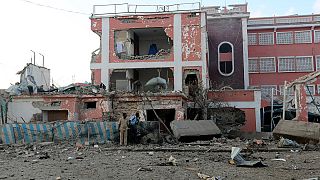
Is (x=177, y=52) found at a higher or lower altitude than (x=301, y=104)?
higher

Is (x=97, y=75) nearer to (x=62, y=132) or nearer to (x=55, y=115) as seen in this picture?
(x=55, y=115)

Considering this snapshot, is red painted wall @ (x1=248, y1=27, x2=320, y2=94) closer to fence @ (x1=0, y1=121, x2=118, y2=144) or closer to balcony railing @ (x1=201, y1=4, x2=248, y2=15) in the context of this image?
balcony railing @ (x1=201, y1=4, x2=248, y2=15)

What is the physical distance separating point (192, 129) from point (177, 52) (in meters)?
12.9

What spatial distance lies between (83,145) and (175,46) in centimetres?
1639

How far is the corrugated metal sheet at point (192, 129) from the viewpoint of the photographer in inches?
798

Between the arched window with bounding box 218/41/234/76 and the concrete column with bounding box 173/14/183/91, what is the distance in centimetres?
927

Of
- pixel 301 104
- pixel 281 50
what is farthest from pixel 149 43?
pixel 301 104

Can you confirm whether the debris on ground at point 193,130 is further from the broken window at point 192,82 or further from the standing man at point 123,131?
the broken window at point 192,82

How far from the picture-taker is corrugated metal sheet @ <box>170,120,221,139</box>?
66.5 feet

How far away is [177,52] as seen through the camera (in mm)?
32312

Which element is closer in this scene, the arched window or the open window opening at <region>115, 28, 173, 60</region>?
the open window opening at <region>115, 28, 173, 60</region>

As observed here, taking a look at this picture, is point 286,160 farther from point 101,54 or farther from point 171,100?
point 101,54

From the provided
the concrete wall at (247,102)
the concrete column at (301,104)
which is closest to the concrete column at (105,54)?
the concrete wall at (247,102)

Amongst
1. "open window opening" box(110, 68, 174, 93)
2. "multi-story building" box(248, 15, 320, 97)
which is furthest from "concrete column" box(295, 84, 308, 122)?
"multi-story building" box(248, 15, 320, 97)
